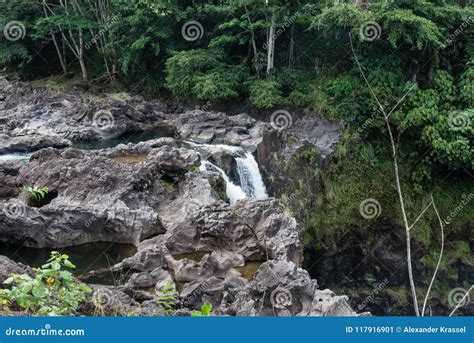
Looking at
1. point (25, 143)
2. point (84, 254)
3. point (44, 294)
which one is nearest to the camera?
point (44, 294)

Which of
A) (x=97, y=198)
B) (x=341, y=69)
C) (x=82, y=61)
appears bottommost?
(x=97, y=198)

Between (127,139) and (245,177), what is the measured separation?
5665 mm

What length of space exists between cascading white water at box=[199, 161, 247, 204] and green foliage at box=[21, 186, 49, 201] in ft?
12.5

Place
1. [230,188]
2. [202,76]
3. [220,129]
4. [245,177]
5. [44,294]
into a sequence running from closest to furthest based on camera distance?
1. [44,294]
2. [230,188]
3. [245,177]
4. [220,129]
5. [202,76]

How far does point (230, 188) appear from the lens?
12359 millimetres

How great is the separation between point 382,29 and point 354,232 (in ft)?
20.8

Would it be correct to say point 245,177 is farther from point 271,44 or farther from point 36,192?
point 271,44

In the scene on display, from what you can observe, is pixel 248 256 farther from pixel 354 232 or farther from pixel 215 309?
pixel 354 232

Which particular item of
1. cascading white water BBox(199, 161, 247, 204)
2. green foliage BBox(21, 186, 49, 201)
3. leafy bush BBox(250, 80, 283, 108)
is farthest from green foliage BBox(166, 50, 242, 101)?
green foliage BBox(21, 186, 49, 201)

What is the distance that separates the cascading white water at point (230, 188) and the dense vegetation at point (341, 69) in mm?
2149

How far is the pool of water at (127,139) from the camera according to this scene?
51.3ft

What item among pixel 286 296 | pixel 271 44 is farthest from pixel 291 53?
pixel 286 296

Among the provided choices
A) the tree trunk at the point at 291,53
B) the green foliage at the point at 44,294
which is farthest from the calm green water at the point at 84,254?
the tree trunk at the point at 291,53

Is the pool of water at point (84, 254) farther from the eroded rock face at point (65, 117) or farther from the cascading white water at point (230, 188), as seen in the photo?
the eroded rock face at point (65, 117)
